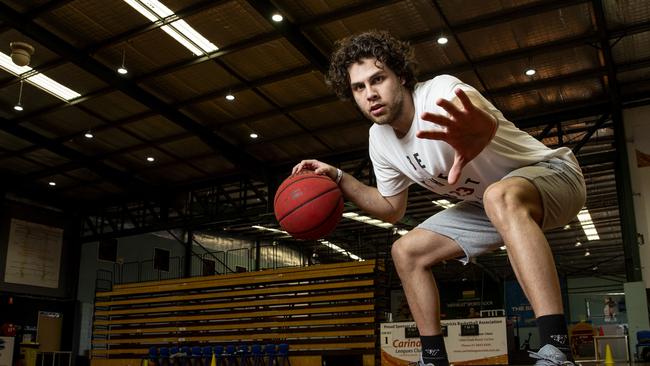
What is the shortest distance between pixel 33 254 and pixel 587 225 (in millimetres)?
15897

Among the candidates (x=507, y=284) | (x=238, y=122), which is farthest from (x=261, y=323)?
(x=507, y=284)

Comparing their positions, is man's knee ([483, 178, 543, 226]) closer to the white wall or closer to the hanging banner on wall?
the hanging banner on wall

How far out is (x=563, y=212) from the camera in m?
2.00

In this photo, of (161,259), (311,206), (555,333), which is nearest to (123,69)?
(311,206)

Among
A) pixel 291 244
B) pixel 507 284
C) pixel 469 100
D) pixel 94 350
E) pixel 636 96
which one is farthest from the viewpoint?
pixel 291 244

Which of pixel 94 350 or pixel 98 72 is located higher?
pixel 98 72

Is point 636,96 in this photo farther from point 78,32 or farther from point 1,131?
point 1,131

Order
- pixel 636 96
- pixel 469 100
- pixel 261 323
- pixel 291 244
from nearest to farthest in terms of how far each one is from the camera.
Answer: pixel 469 100, pixel 636 96, pixel 261 323, pixel 291 244

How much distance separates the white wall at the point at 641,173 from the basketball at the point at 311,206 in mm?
9017

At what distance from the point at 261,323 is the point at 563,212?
11.2 metres

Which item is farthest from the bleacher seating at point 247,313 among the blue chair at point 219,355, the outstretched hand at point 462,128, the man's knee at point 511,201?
the outstretched hand at point 462,128

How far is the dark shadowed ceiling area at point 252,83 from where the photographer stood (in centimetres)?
841

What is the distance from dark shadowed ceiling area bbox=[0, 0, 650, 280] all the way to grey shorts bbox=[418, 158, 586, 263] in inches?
244

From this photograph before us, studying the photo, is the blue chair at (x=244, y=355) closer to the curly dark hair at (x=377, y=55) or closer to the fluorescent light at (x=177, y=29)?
the fluorescent light at (x=177, y=29)
